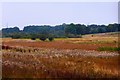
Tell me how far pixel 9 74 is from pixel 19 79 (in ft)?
2.86

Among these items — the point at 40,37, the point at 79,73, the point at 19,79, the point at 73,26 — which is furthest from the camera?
the point at 73,26

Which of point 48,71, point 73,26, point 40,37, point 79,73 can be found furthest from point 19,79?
point 73,26

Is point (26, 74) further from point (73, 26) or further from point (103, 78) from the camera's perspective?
point (73, 26)

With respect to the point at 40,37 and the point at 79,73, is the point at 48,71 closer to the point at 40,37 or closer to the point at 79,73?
the point at 79,73

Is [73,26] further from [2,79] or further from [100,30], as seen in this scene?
[2,79]

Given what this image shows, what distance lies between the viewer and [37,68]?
14328 mm

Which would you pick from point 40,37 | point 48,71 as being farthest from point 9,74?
point 40,37

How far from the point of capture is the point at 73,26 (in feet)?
384

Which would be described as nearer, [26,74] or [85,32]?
[26,74]

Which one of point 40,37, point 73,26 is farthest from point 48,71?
point 73,26

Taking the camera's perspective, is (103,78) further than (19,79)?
Yes

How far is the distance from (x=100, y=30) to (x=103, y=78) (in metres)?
107

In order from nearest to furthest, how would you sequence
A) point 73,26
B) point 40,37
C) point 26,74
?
point 26,74 < point 40,37 < point 73,26

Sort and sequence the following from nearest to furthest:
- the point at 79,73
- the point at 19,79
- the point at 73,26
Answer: the point at 19,79, the point at 79,73, the point at 73,26
